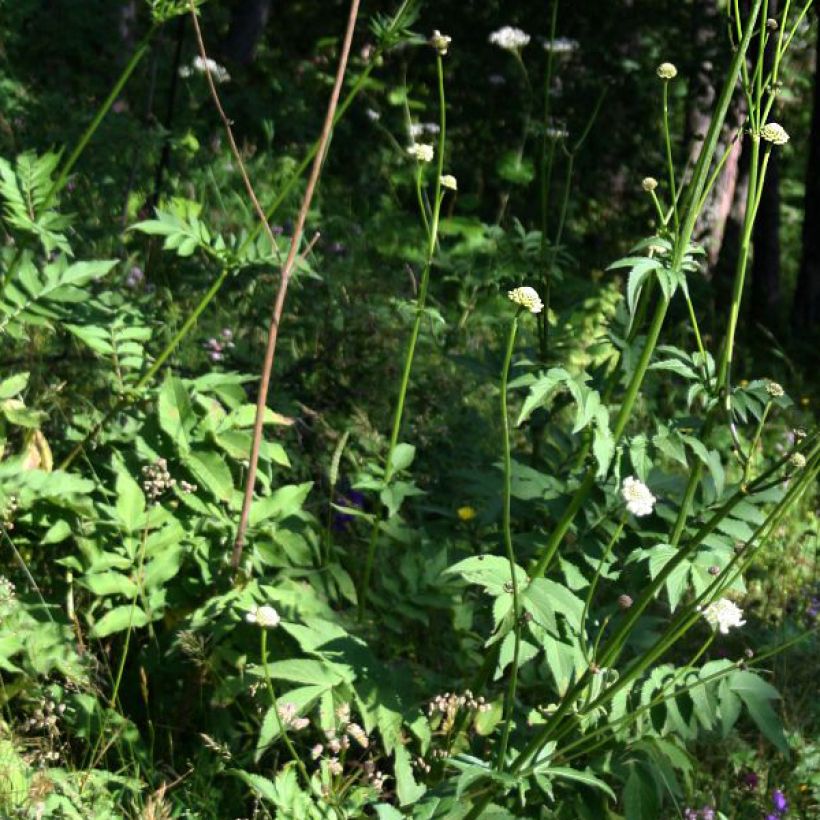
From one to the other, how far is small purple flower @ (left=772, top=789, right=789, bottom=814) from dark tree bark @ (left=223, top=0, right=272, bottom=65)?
21.7 feet

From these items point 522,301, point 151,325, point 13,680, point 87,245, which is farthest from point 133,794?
point 87,245

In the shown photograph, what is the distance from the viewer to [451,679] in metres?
2.79

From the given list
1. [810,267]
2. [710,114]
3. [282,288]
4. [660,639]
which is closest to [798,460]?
[660,639]

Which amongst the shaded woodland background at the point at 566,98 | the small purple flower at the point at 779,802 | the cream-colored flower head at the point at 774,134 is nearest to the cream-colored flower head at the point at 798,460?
the cream-colored flower head at the point at 774,134

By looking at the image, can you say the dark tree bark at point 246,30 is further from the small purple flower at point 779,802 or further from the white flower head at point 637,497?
the white flower head at point 637,497

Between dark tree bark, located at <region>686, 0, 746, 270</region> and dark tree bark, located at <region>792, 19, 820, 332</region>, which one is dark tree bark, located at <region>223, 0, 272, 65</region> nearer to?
dark tree bark, located at <region>686, 0, 746, 270</region>

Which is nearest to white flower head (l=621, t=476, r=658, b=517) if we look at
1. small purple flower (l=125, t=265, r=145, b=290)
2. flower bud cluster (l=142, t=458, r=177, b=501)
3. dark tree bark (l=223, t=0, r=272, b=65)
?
flower bud cluster (l=142, t=458, r=177, b=501)

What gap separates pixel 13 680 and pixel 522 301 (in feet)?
5.08

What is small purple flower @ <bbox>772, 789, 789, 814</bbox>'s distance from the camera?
2719 millimetres

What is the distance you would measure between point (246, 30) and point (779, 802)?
22.4 ft

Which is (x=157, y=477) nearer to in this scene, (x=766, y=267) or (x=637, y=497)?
(x=637, y=497)

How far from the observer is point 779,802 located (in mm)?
2717

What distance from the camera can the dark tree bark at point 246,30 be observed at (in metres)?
8.21

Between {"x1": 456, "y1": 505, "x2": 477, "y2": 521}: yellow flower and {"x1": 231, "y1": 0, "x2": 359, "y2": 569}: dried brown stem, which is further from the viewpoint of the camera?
{"x1": 456, "y1": 505, "x2": 477, "y2": 521}: yellow flower
